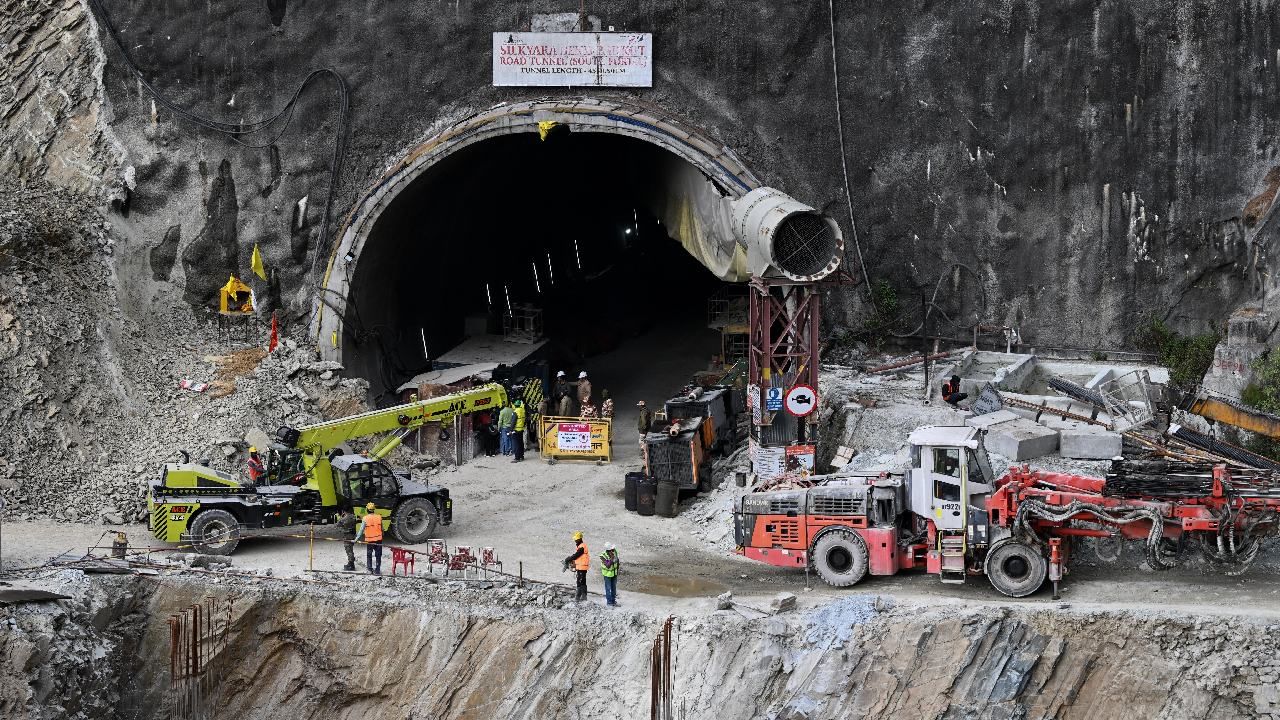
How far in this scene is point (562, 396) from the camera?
35.1 metres

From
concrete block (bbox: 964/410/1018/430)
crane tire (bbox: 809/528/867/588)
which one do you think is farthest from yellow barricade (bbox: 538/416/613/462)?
crane tire (bbox: 809/528/867/588)

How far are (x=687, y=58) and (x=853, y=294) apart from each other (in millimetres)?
5913

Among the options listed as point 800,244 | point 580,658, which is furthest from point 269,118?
point 580,658

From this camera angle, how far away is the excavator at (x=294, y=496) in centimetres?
2588

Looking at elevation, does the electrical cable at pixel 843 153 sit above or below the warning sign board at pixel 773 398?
above

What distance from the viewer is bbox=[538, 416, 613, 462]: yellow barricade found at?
3259 centimetres

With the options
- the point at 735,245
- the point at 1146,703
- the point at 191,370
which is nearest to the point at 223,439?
the point at 191,370

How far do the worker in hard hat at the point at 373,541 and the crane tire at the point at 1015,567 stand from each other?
27.9ft

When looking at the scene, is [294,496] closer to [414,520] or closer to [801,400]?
[414,520]

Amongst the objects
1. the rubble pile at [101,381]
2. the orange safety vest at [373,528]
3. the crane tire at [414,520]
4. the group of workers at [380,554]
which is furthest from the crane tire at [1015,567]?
the rubble pile at [101,381]

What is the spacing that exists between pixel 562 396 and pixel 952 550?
13.1 m

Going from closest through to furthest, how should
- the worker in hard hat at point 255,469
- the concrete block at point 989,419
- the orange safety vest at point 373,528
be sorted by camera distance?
1. the orange safety vest at point 373,528
2. the worker in hard hat at point 255,469
3. the concrete block at point 989,419

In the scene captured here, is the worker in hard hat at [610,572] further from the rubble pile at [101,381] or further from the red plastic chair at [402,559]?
the rubble pile at [101,381]

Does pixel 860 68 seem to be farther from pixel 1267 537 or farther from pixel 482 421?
pixel 1267 537
